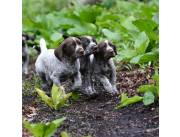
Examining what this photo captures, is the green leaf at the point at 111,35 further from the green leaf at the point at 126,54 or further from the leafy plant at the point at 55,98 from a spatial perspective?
the leafy plant at the point at 55,98

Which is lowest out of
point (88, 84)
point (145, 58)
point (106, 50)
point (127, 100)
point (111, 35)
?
point (127, 100)

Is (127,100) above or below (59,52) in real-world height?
below

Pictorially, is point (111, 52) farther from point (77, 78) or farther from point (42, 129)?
point (42, 129)

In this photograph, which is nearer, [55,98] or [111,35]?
[55,98]

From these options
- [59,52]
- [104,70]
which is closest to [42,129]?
[59,52]

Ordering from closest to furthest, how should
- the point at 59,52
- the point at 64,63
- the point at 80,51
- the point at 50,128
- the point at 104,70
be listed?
the point at 50,128
the point at 80,51
the point at 59,52
the point at 64,63
the point at 104,70

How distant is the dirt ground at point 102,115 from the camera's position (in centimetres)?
662

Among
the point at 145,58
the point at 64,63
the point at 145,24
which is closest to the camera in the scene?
the point at 64,63

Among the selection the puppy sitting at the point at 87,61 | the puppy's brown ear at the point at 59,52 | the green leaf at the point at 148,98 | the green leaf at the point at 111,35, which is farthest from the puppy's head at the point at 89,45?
the green leaf at the point at 111,35

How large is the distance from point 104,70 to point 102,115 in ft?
3.25

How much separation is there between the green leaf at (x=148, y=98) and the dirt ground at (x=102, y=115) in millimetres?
90

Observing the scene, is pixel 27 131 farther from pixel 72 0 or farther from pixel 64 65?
pixel 72 0

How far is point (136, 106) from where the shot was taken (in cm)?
740

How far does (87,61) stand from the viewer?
8203mm
